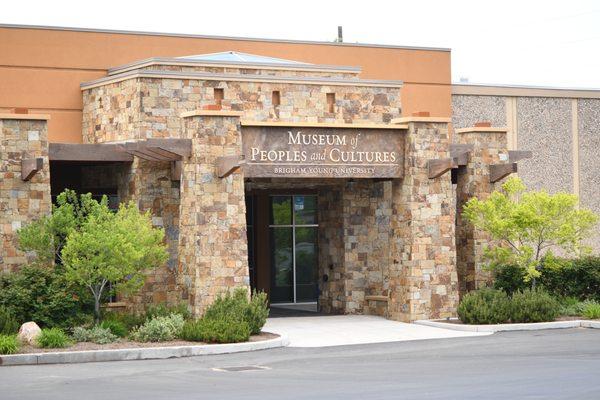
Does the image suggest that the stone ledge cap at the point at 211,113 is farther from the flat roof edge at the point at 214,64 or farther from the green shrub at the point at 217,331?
the green shrub at the point at 217,331

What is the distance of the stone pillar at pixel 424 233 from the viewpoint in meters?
29.2

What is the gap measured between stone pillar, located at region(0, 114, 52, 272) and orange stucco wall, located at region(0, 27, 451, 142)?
481cm

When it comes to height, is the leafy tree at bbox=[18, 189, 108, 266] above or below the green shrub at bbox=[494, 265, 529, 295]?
above

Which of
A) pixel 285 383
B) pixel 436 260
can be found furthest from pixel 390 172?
pixel 285 383

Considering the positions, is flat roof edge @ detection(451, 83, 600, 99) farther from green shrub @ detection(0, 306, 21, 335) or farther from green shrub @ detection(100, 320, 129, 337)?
green shrub @ detection(0, 306, 21, 335)

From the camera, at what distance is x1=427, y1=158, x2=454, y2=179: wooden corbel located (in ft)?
95.2

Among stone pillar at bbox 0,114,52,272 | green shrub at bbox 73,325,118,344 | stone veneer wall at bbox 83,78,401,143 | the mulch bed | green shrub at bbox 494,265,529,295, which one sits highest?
stone veneer wall at bbox 83,78,401,143

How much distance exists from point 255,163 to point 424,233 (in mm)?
4889

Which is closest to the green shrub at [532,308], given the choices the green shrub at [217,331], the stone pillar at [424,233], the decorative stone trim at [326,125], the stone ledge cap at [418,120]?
the stone pillar at [424,233]

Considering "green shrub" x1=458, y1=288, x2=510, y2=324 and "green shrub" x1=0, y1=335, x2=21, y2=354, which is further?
"green shrub" x1=458, y1=288, x2=510, y2=324

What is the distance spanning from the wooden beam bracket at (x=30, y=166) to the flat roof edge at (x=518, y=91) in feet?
54.7

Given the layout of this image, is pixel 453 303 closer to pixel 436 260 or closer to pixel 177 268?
pixel 436 260

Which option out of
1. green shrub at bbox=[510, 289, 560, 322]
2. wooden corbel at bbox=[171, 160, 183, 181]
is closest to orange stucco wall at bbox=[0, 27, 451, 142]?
wooden corbel at bbox=[171, 160, 183, 181]

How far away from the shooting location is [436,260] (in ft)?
96.5
